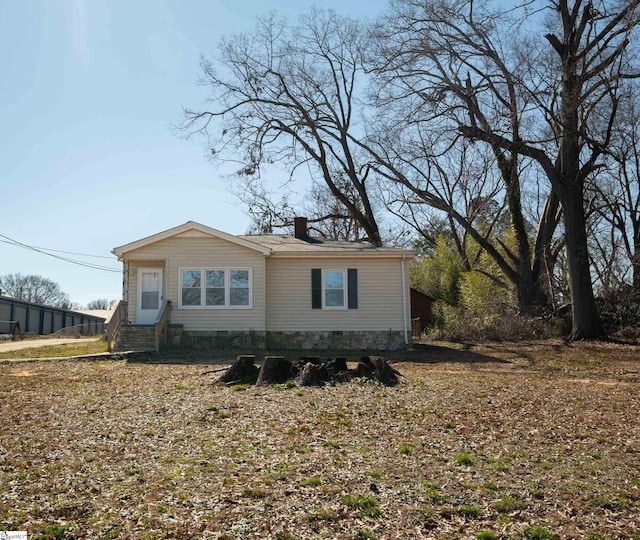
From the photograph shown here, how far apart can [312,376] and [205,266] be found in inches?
330

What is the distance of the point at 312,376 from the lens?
10164 mm

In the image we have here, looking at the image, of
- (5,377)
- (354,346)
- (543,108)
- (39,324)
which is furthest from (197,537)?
(39,324)

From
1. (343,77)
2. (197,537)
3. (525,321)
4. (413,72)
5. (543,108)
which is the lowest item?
(197,537)

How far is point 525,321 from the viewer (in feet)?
68.7

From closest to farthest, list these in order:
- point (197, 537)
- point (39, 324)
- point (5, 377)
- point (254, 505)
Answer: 1. point (197, 537)
2. point (254, 505)
3. point (5, 377)
4. point (39, 324)

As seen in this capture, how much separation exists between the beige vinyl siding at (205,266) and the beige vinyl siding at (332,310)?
659mm

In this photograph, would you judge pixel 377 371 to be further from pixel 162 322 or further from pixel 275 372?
pixel 162 322

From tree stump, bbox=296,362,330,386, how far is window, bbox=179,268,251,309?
765 centimetres

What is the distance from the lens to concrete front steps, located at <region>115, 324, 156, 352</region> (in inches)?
651

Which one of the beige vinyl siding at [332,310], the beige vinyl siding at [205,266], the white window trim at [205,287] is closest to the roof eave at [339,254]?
the beige vinyl siding at [332,310]

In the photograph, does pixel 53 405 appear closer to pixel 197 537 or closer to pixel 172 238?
pixel 197 537

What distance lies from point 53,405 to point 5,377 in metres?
3.83

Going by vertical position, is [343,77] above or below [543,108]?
above

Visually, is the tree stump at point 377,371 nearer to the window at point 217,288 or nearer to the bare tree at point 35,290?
the window at point 217,288
